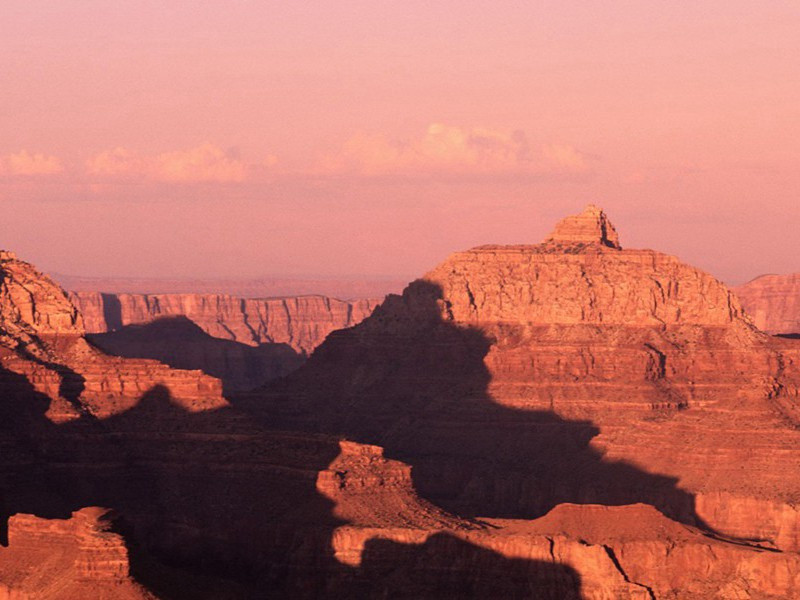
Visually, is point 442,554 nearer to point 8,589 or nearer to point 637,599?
point 637,599

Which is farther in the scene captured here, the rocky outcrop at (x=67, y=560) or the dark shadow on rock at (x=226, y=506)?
the dark shadow on rock at (x=226, y=506)

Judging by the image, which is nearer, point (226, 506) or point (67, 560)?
point (67, 560)

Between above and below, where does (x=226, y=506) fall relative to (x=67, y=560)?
below

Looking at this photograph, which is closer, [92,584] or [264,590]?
[92,584]

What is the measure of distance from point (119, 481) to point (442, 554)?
27705 mm

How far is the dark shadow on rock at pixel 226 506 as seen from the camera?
173 meters

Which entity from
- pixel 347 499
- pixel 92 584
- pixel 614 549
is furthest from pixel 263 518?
pixel 92 584

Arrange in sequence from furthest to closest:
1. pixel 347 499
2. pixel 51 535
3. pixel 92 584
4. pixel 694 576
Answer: pixel 347 499 → pixel 694 576 → pixel 51 535 → pixel 92 584

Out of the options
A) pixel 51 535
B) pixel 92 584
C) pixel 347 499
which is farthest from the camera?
pixel 347 499

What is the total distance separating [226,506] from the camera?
→ 190000 mm

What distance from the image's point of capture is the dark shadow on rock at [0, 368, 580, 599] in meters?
173

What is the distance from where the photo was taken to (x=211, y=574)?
173 metres

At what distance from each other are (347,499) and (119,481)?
16.1 m

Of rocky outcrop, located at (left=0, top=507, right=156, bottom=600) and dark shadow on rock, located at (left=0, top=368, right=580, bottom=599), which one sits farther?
dark shadow on rock, located at (left=0, top=368, right=580, bottom=599)
